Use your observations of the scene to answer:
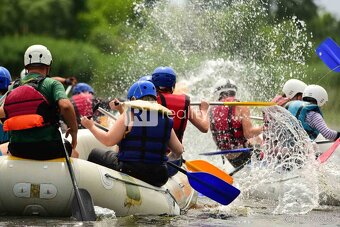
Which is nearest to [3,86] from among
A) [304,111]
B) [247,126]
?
[247,126]

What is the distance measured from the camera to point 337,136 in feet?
37.2

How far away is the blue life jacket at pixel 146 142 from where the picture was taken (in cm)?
859

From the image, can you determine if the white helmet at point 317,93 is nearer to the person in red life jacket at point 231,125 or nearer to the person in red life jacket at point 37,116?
the person in red life jacket at point 231,125

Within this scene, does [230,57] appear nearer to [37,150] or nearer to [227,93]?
[227,93]

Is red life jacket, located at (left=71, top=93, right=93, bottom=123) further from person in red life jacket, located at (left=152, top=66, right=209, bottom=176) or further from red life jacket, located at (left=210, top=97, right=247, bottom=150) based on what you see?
person in red life jacket, located at (left=152, top=66, right=209, bottom=176)

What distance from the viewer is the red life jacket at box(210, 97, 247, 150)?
11.8m

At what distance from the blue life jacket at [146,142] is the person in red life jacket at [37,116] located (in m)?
0.61

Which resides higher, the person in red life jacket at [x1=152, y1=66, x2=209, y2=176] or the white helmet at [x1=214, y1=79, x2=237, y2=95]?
the white helmet at [x1=214, y1=79, x2=237, y2=95]

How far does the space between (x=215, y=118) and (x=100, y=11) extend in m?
35.8

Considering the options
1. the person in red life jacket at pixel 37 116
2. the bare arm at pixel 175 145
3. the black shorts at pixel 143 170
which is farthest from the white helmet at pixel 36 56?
the bare arm at pixel 175 145

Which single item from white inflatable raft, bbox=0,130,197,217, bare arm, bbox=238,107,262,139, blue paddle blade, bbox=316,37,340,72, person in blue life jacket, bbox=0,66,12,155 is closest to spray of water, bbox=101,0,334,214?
bare arm, bbox=238,107,262,139

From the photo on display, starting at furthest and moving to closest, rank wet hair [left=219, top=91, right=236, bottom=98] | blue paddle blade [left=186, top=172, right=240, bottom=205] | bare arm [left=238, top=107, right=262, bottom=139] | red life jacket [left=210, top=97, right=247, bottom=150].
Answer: wet hair [left=219, top=91, right=236, bottom=98]
red life jacket [left=210, top=97, right=247, bottom=150]
bare arm [left=238, top=107, right=262, bottom=139]
blue paddle blade [left=186, top=172, right=240, bottom=205]

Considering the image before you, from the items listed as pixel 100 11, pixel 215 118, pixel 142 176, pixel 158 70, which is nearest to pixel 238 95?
pixel 215 118

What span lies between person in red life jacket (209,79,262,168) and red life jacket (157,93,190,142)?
6.71 ft
